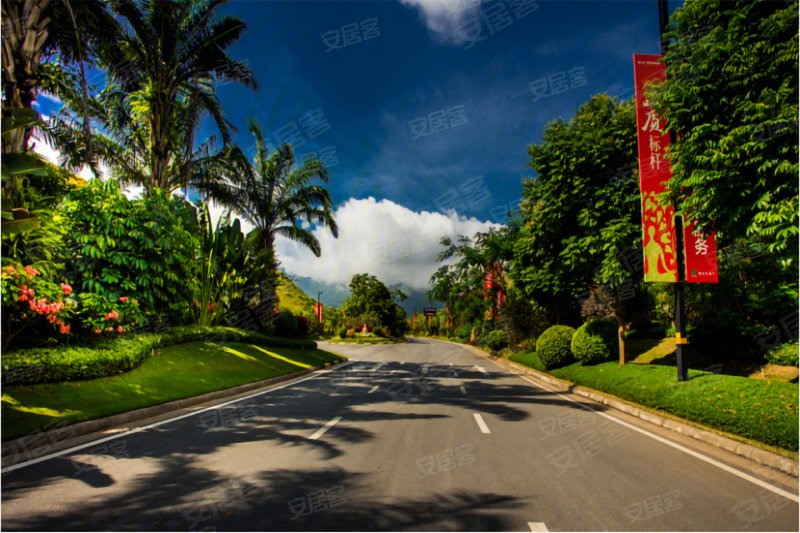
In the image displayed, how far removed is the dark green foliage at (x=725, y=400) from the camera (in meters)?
5.90

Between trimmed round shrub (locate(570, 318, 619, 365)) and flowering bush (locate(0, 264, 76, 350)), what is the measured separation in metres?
14.5

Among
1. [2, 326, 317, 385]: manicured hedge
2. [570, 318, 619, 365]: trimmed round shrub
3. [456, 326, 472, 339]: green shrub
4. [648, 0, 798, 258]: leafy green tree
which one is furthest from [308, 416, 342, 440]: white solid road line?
[456, 326, 472, 339]: green shrub

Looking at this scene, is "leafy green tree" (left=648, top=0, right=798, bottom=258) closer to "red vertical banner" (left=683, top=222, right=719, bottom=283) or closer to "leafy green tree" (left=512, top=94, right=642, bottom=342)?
"red vertical banner" (left=683, top=222, right=719, bottom=283)

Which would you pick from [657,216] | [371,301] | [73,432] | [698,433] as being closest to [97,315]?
[73,432]

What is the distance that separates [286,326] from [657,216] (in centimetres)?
2028

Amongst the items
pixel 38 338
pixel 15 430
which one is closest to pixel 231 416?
pixel 15 430

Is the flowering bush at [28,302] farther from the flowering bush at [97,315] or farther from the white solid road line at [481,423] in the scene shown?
the white solid road line at [481,423]

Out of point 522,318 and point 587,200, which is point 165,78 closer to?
point 587,200

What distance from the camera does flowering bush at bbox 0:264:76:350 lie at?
8070 mm

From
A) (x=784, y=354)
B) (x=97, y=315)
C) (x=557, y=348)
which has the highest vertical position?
(x=97, y=315)

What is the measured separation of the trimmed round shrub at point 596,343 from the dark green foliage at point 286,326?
1657 centimetres

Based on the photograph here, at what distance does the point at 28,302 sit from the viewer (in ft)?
27.9

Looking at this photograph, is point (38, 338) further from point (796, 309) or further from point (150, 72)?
point (796, 309)

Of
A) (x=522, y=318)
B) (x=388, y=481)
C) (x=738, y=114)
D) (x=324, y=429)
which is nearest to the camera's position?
(x=388, y=481)
